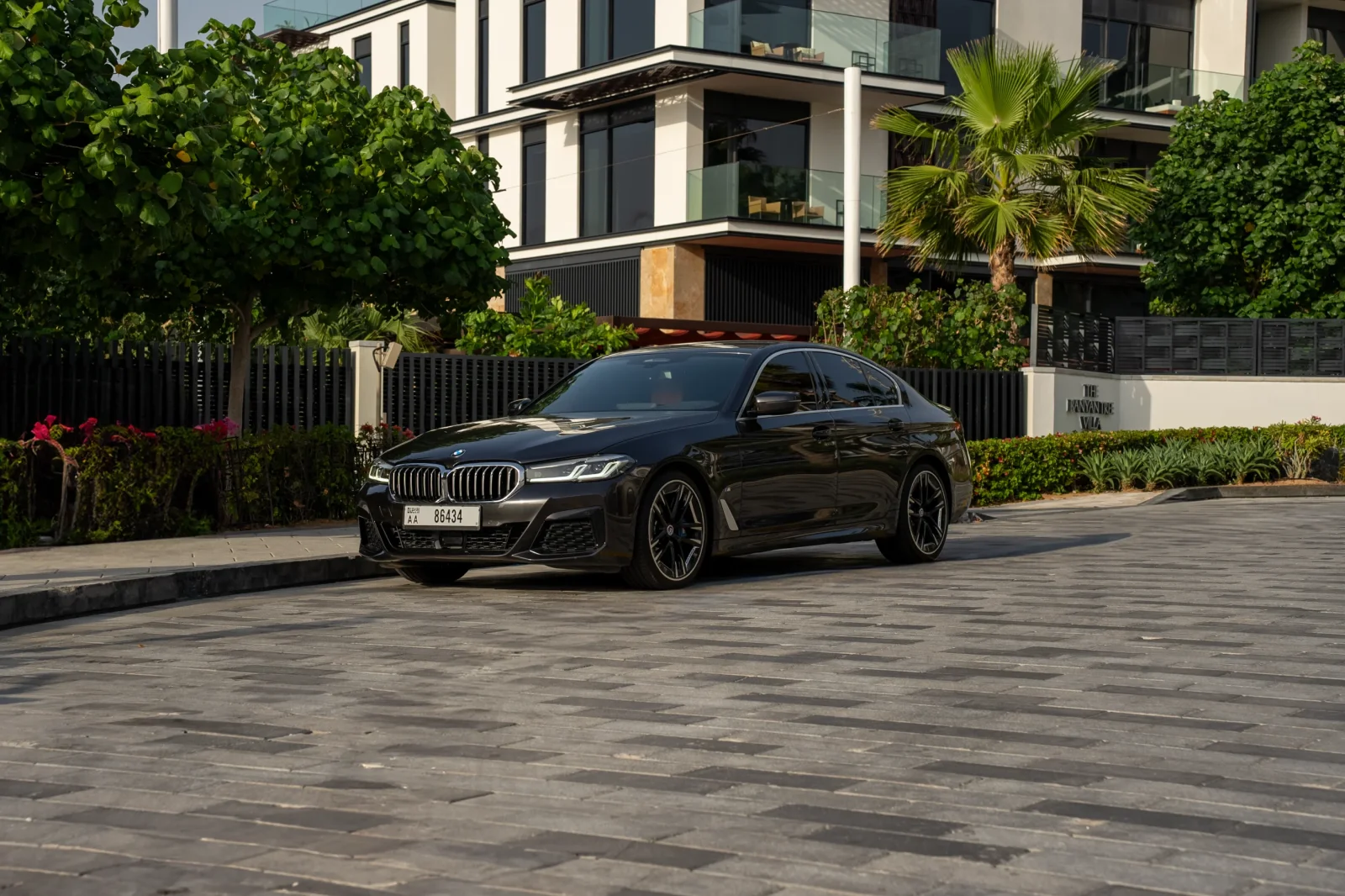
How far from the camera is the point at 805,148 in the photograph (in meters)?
38.8

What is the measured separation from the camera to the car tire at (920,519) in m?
12.8

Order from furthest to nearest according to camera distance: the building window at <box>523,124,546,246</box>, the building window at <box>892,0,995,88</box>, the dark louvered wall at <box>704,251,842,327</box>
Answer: the building window at <box>523,124,546,246</box>, the building window at <box>892,0,995,88</box>, the dark louvered wall at <box>704,251,842,327</box>

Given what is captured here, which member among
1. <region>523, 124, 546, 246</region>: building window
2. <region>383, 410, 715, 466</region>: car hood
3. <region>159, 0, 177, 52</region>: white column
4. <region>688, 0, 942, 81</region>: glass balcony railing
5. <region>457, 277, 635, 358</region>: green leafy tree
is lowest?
<region>383, 410, 715, 466</region>: car hood

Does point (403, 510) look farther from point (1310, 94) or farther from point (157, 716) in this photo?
point (1310, 94)

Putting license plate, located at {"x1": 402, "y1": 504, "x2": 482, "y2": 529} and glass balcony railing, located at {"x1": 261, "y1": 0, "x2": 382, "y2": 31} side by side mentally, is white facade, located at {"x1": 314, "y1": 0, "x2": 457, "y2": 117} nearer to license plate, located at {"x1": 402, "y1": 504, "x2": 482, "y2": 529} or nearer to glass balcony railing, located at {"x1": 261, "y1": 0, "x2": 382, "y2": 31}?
glass balcony railing, located at {"x1": 261, "y1": 0, "x2": 382, "y2": 31}

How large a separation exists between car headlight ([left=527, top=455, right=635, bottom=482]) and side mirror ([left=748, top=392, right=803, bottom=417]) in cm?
135

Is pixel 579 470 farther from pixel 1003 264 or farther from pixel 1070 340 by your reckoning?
pixel 1070 340

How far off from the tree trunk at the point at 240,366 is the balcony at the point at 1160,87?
98.9ft

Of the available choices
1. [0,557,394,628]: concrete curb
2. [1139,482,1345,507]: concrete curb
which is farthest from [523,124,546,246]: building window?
[0,557,394,628]: concrete curb

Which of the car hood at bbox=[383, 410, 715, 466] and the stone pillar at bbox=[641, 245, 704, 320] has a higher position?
the stone pillar at bbox=[641, 245, 704, 320]

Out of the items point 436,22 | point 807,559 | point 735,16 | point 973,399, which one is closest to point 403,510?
point 807,559

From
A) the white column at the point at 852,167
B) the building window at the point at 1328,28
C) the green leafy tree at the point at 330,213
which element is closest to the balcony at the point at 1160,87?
the building window at the point at 1328,28

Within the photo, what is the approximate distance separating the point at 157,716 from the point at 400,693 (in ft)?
3.10

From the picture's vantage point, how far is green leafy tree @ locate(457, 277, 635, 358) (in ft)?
72.0
